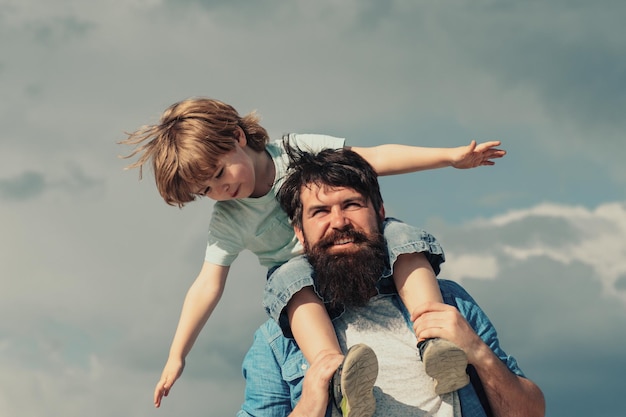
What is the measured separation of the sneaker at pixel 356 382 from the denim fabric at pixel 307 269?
76 centimetres

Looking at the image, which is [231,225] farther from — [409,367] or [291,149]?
[409,367]

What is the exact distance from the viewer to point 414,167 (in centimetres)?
649

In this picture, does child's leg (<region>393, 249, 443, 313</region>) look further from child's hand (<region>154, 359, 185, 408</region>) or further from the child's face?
child's hand (<region>154, 359, 185, 408</region>)

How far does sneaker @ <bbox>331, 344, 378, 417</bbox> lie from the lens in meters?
4.69

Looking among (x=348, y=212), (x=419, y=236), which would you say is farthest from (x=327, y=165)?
(x=419, y=236)

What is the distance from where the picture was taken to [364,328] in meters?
5.51

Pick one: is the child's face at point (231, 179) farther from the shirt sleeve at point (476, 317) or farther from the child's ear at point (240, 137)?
the shirt sleeve at point (476, 317)

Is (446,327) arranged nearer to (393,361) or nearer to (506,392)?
(393,361)

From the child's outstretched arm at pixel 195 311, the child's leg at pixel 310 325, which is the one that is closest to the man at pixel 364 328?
the child's leg at pixel 310 325

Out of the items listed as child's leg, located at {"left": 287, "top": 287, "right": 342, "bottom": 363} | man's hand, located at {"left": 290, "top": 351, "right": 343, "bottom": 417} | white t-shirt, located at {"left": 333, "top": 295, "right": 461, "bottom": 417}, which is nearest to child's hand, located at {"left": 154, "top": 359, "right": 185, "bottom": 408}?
child's leg, located at {"left": 287, "top": 287, "right": 342, "bottom": 363}

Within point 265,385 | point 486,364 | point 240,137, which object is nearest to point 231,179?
point 240,137

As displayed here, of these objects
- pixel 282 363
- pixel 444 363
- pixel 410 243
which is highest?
pixel 410 243

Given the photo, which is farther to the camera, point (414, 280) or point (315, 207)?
point (315, 207)

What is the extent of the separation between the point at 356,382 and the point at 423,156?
2.22 metres
